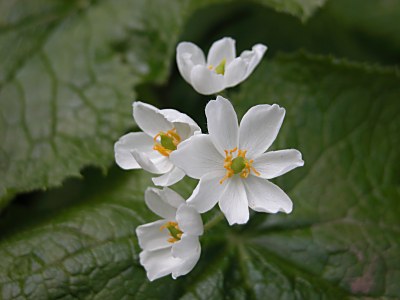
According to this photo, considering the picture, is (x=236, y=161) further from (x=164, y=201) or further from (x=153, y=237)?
(x=153, y=237)

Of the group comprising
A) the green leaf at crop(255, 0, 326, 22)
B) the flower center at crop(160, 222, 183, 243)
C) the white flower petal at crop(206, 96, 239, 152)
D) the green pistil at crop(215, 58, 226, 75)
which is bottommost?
the flower center at crop(160, 222, 183, 243)

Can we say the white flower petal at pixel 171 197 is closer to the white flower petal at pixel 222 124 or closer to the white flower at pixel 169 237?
the white flower at pixel 169 237

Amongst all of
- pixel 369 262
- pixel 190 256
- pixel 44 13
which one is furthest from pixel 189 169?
pixel 44 13

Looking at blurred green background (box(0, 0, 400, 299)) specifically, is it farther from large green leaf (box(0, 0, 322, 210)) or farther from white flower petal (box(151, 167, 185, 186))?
white flower petal (box(151, 167, 185, 186))

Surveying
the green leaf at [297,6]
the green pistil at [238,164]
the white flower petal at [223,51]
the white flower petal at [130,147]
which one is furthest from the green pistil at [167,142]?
the green leaf at [297,6]

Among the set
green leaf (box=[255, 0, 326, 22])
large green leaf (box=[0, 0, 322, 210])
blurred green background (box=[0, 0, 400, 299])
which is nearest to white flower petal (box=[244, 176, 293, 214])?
blurred green background (box=[0, 0, 400, 299])

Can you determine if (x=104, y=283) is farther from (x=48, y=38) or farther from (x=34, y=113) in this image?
(x=48, y=38)
